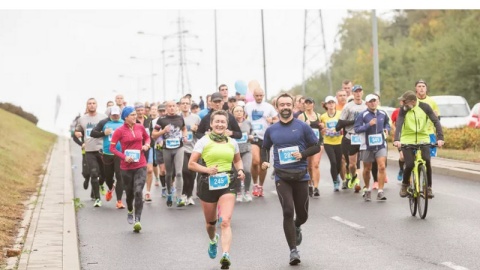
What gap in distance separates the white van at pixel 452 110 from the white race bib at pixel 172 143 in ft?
67.1

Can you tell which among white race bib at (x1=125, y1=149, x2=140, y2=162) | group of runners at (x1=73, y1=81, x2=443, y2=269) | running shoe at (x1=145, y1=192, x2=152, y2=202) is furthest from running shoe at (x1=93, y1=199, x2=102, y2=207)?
white race bib at (x1=125, y1=149, x2=140, y2=162)

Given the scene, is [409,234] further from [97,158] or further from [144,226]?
[97,158]

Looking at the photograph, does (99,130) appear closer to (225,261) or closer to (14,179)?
(14,179)

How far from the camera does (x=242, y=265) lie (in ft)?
35.9

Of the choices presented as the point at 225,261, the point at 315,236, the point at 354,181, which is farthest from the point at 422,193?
the point at 225,261

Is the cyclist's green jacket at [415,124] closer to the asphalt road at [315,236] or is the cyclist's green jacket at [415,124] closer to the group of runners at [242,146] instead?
the group of runners at [242,146]

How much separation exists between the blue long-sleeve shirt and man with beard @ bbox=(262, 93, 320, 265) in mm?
5858

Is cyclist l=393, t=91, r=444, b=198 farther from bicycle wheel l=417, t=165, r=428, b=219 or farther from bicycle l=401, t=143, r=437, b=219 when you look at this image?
bicycle wheel l=417, t=165, r=428, b=219

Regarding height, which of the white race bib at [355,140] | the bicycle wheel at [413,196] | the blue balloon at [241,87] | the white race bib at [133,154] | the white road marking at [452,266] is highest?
the blue balloon at [241,87]

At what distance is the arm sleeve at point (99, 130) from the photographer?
1695cm

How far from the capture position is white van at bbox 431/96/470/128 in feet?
119

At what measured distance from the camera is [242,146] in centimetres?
1806

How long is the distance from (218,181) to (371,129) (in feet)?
21.6

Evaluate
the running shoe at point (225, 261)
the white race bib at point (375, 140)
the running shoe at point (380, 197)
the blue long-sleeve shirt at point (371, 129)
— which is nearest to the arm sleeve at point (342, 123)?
the blue long-sleeve shirt at point (371, 129)
